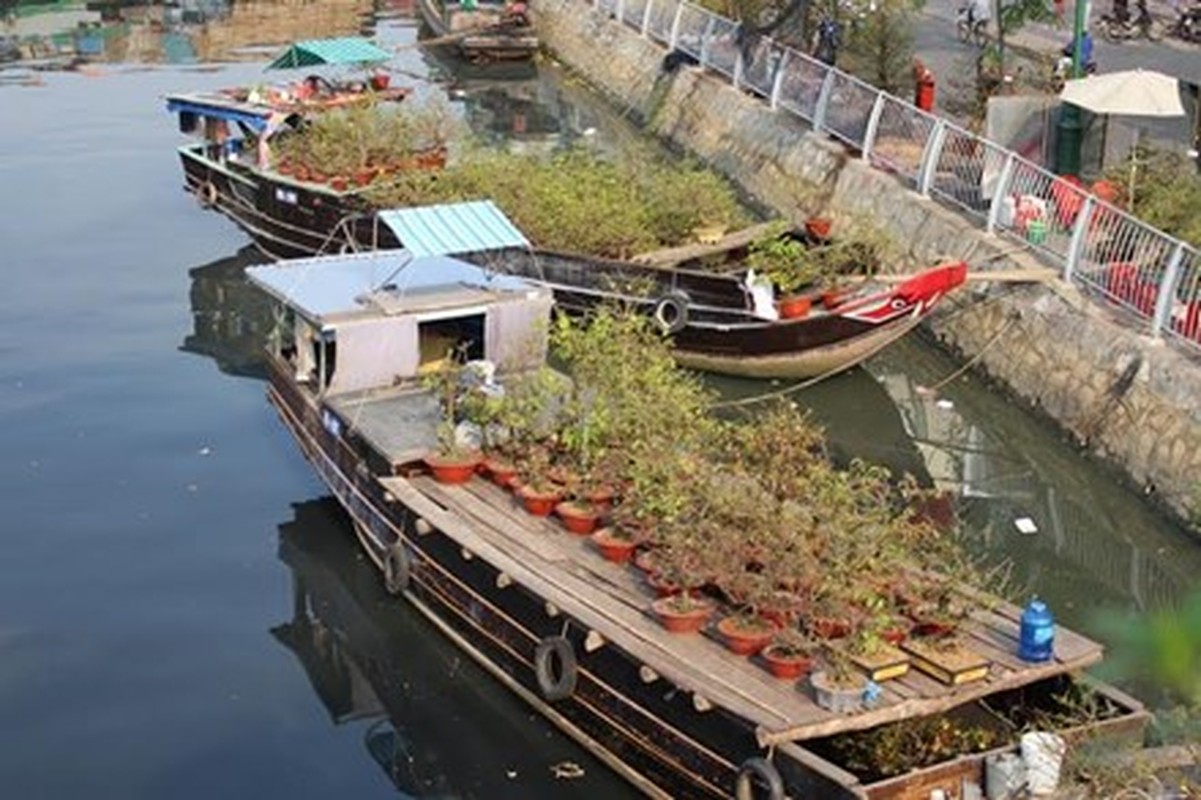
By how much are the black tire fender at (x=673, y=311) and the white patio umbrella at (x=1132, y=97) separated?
18.2ft

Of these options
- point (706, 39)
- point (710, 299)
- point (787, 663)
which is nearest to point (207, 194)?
point (710, 299)

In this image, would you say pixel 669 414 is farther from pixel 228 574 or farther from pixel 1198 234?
pixel 1198 234

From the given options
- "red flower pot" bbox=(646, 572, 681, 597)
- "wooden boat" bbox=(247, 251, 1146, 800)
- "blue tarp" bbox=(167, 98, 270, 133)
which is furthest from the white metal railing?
"blue tarp" bbox=(167, 98, 270, 133)

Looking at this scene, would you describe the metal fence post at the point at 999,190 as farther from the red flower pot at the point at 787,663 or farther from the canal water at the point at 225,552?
the red flower pot at the point at 787,663

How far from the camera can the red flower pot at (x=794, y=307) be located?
1964 cm

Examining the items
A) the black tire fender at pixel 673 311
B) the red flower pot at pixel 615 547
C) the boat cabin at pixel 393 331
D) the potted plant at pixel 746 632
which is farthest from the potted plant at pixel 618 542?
the black tire fender at pixel 673 311

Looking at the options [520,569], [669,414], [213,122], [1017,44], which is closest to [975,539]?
[669,414]

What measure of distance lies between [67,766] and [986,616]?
671cm

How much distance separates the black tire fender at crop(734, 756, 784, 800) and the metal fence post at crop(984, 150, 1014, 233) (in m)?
12.0

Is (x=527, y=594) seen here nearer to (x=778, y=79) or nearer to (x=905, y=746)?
(x=905, y=746)

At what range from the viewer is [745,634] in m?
11.4

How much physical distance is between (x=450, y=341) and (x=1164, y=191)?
8985 millimetres

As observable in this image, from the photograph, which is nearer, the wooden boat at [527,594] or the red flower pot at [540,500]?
the wooden boat at [527,594]

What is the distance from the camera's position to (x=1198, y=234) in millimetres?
19297
